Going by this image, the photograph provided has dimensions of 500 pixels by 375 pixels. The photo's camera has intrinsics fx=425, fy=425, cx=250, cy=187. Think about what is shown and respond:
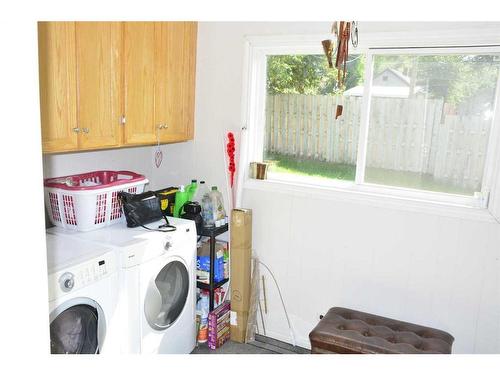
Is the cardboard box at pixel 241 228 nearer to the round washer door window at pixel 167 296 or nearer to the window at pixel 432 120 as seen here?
the round washer door window at pixel 167 296

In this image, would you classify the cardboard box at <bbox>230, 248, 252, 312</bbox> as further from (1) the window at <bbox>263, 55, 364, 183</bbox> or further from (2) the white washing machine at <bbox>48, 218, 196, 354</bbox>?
(1) the window at <bbox>263, 55, 364, 183</bbox>

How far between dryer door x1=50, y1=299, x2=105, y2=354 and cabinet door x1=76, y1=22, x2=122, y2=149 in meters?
0.80

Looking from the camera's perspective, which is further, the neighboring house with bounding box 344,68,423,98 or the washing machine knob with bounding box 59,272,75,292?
the neighboring house with bounding box 344,68,423,98

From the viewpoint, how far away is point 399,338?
2.14m

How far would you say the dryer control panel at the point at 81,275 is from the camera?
1.70 m

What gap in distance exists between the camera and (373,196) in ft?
8.23

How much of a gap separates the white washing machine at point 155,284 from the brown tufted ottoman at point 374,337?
0.80 metres

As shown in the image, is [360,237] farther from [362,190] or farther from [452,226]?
[452,226]

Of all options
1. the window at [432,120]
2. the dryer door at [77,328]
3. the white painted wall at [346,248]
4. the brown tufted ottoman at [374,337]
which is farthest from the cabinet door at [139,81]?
the brown tufted ottoman at [374,337]

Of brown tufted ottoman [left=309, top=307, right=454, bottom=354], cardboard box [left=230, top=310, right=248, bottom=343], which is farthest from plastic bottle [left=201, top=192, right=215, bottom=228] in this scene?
brown tufted ottoman [left=309, top=307, right=454, bottom=354]

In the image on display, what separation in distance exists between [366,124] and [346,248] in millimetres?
763

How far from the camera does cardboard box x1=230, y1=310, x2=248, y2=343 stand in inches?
112
